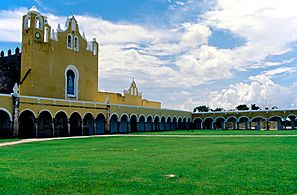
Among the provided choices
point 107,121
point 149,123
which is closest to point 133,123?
point 149,123

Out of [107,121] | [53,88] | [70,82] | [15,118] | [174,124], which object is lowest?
[174,124]

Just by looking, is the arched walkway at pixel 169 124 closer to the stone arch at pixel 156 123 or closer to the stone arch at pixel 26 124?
the stone arch at pixel 156 123

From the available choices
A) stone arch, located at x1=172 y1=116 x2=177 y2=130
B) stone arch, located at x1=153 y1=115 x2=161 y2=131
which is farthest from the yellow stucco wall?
stone arch, located at x1=172 y1=116 x2=177 y2=130

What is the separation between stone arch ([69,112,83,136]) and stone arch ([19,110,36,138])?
5.00m

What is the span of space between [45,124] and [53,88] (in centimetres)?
450

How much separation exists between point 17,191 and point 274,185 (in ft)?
14.6

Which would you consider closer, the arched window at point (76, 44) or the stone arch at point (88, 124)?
the stone arch at point (88, 124)

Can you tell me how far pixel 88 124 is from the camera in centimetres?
3666

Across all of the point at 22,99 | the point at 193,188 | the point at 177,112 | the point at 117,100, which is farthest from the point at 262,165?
the point at 177,112

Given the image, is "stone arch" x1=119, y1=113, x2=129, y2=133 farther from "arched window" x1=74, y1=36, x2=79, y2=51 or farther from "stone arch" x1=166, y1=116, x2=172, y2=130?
"stone arch" x1=166, y1=116, x2=172, y2=130

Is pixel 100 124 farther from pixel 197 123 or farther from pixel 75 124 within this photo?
pixel 197 123

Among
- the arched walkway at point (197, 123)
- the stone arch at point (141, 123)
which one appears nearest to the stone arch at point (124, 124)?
the stone arch at point (141, 123)

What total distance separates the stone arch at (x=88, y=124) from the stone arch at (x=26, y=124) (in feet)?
22.0

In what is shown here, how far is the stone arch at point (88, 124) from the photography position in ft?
118
